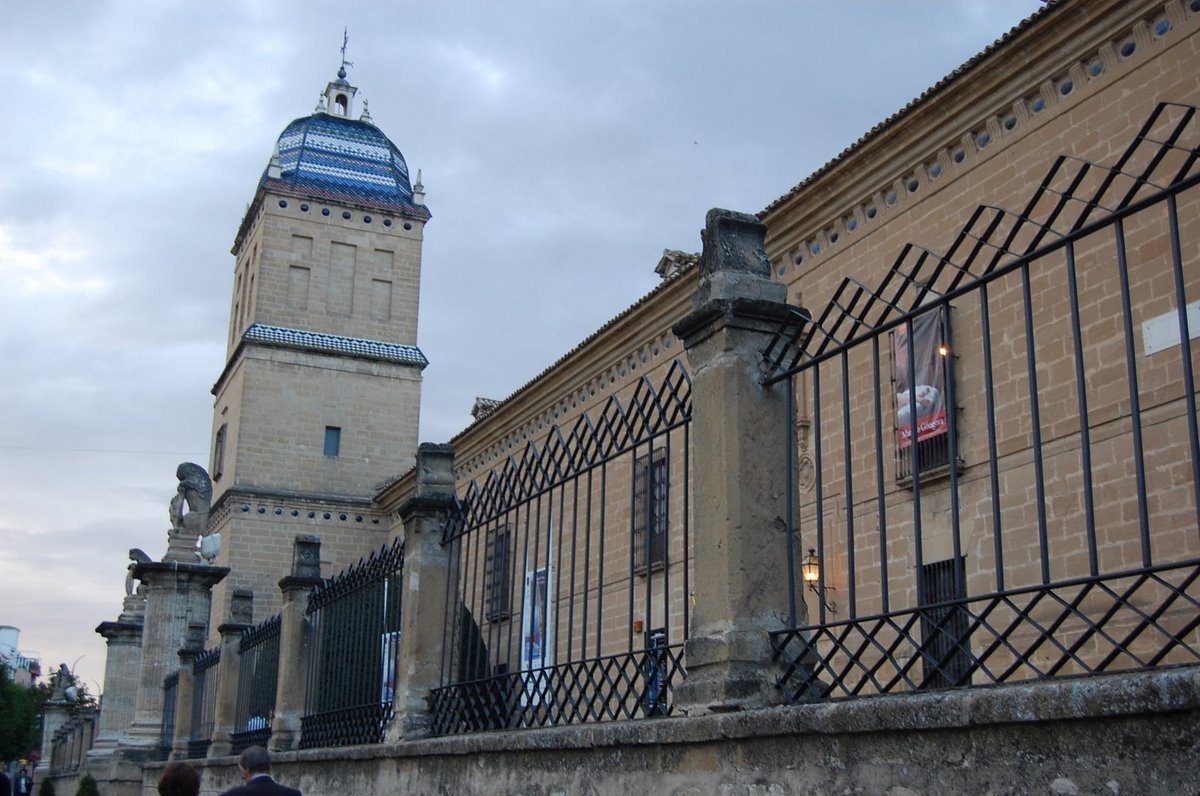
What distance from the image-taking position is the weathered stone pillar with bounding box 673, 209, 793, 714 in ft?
16.0

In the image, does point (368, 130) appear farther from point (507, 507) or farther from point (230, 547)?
point (507, 507)

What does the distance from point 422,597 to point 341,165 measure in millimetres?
27906

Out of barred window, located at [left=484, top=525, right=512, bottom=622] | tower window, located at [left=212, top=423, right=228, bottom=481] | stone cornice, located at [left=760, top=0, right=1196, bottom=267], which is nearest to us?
A: barred window, located at [left=484, top=525, right=512, bottom=622]

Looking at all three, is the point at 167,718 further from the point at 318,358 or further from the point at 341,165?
the point at 341,165

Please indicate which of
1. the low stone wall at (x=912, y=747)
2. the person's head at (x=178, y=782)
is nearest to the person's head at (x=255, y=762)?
the person's head at (x=178, y=782)

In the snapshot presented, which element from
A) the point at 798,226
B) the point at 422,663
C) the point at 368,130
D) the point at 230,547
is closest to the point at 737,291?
the point at 422,663

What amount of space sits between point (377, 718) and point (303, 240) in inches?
Result: 1034

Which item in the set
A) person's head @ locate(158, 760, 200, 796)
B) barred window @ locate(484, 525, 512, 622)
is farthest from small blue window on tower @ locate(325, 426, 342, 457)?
person's head @ locate(158, 760, 200, 796)

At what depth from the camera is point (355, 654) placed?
9539 millimetres

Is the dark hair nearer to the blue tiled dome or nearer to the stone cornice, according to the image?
the stone cornice

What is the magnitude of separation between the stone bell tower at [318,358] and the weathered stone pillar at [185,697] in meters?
14.2

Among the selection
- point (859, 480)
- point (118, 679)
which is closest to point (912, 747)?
point (859, 480)

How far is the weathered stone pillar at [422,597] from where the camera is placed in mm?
8117

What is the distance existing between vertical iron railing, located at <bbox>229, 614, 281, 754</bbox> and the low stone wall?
21.1 feet
